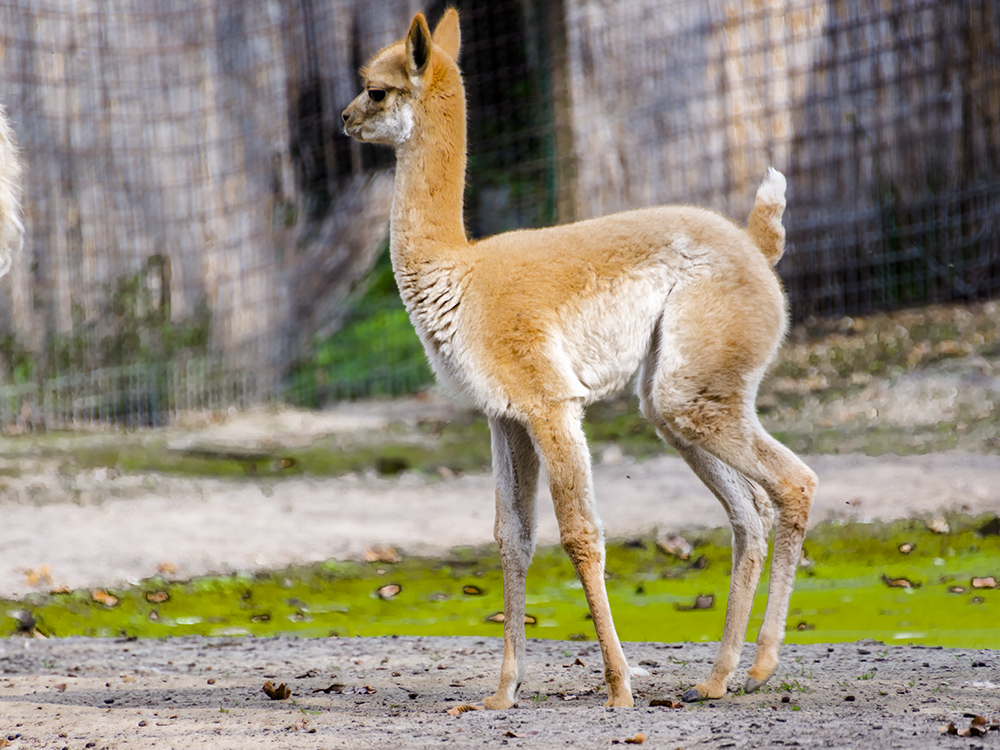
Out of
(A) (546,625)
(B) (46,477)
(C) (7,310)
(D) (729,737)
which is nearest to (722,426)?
(D) (729,737)

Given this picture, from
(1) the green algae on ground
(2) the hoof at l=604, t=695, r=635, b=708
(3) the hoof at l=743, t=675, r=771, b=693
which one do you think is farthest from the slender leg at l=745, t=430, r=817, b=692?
(1) the green algae on ground

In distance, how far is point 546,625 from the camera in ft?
17.3

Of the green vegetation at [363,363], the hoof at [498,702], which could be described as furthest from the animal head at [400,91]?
the green vegetation at [363,363]

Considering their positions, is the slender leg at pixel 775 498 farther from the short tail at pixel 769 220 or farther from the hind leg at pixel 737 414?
the short tail at pixel 769 220

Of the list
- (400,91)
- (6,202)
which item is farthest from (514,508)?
(6,202)

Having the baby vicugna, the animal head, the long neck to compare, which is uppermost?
the animal head

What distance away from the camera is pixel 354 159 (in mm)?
11594

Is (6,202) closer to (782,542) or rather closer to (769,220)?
(769,220)

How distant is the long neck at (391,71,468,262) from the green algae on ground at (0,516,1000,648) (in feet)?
6.55

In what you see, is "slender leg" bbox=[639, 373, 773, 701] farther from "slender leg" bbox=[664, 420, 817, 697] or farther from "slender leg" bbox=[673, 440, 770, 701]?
"slender leg" bbox=[664, 420, 817, 697]

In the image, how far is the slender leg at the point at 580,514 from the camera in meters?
3.62

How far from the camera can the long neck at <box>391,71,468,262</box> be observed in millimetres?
3994

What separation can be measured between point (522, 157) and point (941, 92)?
388cm

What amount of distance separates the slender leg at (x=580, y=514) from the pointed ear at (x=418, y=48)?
1.30m
